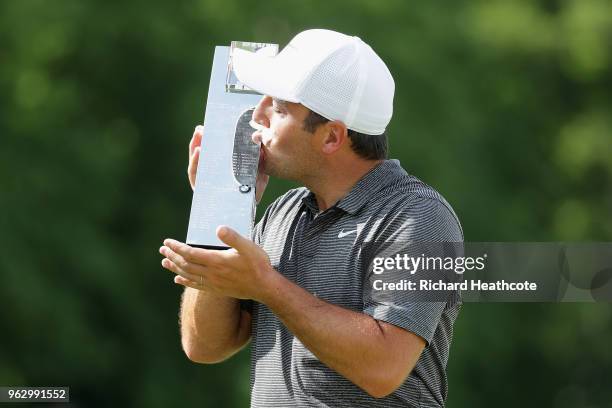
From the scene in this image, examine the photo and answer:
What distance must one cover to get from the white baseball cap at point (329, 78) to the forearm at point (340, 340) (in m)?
0.47

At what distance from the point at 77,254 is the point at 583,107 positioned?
5107 millimetres

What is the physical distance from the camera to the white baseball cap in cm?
304

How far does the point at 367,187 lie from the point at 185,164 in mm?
7432

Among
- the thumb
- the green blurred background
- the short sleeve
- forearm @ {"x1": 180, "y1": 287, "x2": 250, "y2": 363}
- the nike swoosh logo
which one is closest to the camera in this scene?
A: the thumb

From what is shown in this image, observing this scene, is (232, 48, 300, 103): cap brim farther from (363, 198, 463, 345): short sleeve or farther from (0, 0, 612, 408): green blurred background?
(0, 0, 612, 408): green blurred background

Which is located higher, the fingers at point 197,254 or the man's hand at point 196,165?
the man's hand at point 196,165

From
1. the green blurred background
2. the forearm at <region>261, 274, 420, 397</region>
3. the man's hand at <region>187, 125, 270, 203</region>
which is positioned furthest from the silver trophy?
the green blurred background

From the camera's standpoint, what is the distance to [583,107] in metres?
12.1

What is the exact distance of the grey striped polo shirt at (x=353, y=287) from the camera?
2.93 meters

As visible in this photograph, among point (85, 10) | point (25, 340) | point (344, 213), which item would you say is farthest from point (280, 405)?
point (85, 10)

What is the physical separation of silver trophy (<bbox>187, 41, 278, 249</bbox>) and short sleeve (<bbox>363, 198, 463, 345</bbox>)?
0.31 metres

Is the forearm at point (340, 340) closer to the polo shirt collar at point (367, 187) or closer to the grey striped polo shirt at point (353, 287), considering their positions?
the grey striped polo shirt at point (353, 287)

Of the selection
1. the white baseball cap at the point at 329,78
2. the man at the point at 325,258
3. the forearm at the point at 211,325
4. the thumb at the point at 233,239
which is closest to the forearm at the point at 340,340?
the man at the point at 325,258

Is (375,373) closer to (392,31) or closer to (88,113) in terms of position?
(392,31)
